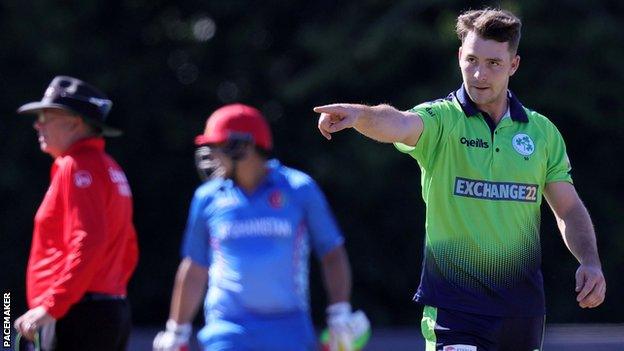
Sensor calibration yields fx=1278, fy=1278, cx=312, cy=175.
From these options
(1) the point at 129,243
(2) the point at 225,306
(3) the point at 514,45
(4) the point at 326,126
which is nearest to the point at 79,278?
(1) the point at 129,243

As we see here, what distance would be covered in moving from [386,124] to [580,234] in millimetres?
973

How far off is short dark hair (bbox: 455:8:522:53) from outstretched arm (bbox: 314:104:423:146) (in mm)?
437

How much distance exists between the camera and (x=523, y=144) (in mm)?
5094

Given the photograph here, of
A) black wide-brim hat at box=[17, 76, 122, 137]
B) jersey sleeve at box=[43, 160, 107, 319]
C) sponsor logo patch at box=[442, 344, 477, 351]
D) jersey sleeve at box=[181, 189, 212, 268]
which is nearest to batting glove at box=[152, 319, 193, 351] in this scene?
jersey sleeve at box=[181, 189, 212, 268]

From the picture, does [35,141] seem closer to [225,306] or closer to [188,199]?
[188,199]

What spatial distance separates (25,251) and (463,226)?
972 centimetres

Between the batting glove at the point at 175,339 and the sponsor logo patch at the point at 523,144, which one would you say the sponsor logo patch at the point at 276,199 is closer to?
the batting glove at the point at 175,339

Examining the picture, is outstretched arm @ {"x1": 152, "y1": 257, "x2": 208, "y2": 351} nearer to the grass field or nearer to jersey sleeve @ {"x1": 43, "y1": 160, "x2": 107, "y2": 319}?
jersey sleeve @ {"x1": 43, "y1": 160, "x2": 107, "y2": 319}

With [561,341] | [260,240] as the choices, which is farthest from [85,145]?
[561,341]

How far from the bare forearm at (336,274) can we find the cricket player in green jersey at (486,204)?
1.04 feet

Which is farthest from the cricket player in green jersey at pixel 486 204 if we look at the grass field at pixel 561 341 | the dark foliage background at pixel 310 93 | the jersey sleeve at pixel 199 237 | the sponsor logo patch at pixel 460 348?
the dark foliage background at pixel 310 93

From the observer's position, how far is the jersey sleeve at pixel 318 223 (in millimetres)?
5164

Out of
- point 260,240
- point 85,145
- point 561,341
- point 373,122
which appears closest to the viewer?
point 373,122

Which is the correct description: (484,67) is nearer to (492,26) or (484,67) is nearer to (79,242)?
(492,26)
